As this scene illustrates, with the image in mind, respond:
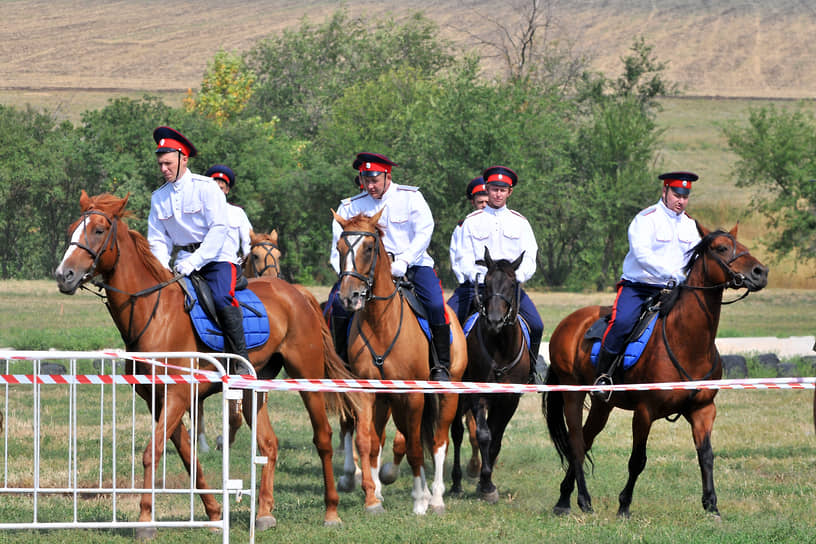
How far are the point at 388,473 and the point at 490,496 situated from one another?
1003mm

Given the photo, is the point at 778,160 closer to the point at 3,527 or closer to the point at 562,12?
the point at 3,527

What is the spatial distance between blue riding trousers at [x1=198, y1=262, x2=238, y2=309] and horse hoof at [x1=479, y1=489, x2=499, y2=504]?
3069 mm

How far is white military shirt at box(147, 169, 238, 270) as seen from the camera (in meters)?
8.55

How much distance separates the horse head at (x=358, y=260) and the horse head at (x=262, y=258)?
4.83m

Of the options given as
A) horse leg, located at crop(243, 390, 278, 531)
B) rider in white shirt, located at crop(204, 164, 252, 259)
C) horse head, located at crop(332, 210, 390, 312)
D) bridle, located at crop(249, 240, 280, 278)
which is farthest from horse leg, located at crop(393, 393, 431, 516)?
rider in white shirt, located at crop(204, 164, 252, 259)

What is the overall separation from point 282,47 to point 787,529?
8041 cm

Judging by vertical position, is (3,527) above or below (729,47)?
below

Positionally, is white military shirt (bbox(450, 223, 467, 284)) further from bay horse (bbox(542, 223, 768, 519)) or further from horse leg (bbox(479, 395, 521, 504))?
bay horse (bbox(542, 223, 768, 519))

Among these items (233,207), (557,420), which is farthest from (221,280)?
(233,207)

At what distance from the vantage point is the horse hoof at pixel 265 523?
816 cm

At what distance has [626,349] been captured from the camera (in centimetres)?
912

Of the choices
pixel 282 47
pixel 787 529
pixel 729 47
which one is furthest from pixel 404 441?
pixel 729 47

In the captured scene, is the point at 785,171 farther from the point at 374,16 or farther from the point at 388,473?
the point at 374,16

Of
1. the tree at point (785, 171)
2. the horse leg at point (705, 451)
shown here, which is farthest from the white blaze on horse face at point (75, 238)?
the tree at point (785, 171)
